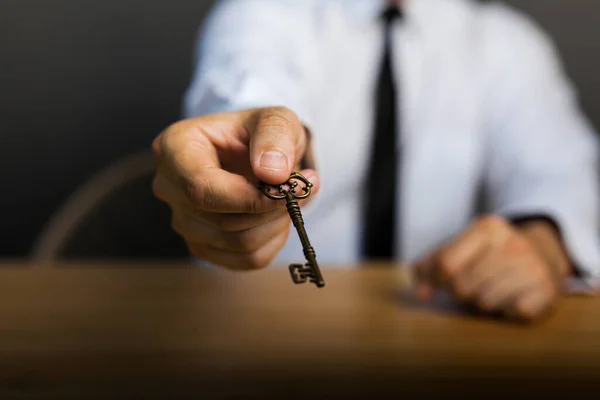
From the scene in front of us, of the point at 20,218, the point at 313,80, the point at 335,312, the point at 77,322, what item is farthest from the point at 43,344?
the point at 20,218

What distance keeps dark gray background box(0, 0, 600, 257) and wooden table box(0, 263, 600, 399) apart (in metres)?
0.29

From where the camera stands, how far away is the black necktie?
513mm

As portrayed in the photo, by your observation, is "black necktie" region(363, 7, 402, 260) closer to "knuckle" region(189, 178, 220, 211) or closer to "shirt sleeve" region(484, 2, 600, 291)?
"shirt sleeve" region(484, 2, 600, 291)

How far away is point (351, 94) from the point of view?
1.80ft

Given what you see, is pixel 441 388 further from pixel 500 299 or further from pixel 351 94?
pixel 351 94

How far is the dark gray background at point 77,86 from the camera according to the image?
0.62 metres

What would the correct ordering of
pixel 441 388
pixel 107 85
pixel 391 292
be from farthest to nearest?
pixel 107 85 < pixel 391 292 < pixel 441 388

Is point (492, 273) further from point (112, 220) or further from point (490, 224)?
point (112, 220)

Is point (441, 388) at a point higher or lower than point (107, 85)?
lower

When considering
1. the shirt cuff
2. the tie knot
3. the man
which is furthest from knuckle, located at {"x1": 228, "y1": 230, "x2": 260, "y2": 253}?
the tie knot

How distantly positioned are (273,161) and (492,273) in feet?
0.79

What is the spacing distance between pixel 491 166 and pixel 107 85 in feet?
1.30

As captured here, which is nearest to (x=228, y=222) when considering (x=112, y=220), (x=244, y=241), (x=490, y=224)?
(x=244, y=241)

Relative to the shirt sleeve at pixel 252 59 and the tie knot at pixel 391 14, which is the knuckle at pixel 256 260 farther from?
the tie knot at pixel 391 14
